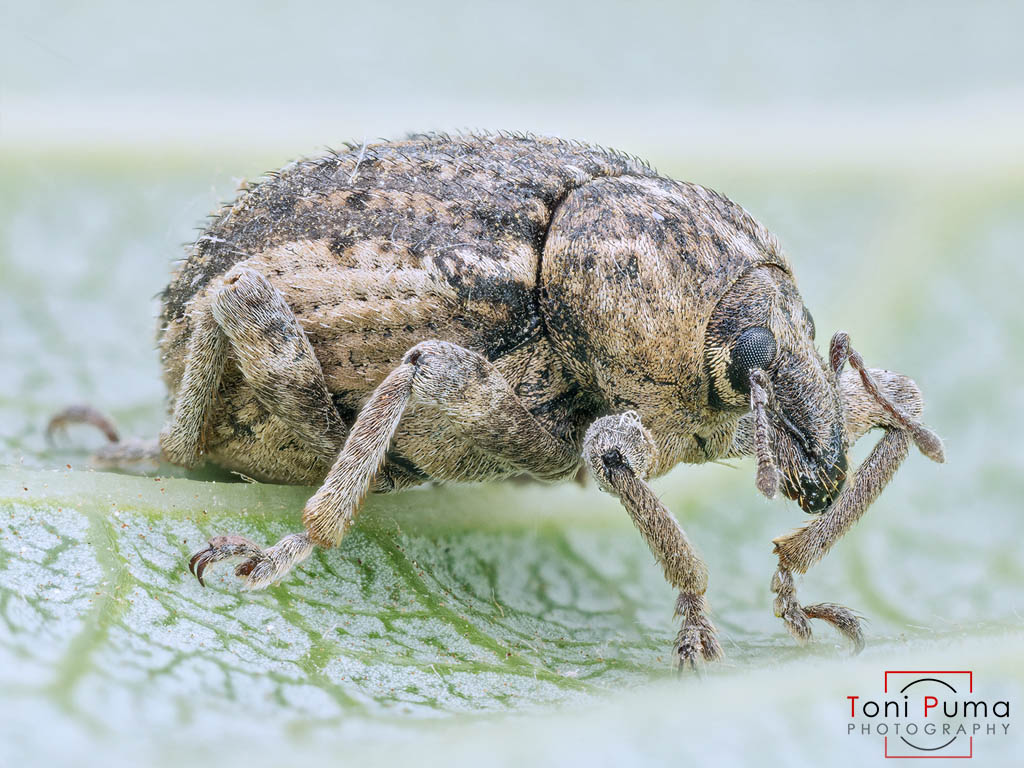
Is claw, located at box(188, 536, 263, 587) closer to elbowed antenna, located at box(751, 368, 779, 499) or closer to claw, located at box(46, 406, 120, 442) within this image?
elbowed antenna, located at box(751, 368, 779, 499)

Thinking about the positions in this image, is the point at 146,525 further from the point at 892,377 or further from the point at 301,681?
the point at 892,377

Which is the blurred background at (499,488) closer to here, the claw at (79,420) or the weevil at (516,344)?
the claw at (79,420)

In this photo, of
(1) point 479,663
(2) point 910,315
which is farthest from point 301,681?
(2) point 910,315

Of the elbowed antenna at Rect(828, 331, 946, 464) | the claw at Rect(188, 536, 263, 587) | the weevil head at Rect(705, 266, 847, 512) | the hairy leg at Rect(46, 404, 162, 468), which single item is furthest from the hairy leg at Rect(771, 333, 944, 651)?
the hairy leg at Rect(46, 404, 162, 468)

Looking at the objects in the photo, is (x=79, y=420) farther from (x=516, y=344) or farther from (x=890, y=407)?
(x=890, y=407)

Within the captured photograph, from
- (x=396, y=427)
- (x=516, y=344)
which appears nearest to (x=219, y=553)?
(x=396, y=427)

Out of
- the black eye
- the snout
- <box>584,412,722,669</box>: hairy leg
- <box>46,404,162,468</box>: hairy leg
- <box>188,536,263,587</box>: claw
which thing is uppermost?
the black eye
